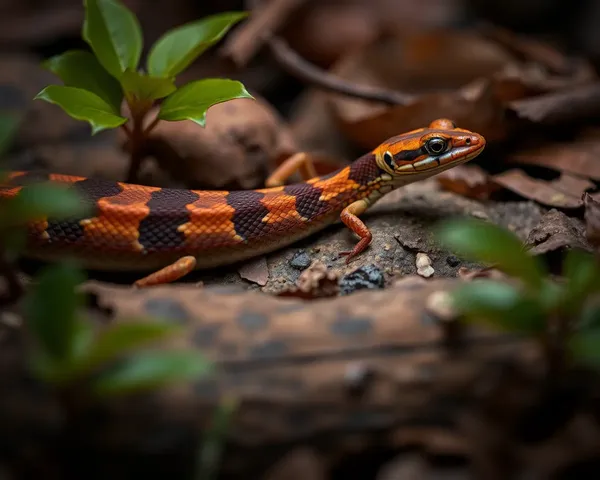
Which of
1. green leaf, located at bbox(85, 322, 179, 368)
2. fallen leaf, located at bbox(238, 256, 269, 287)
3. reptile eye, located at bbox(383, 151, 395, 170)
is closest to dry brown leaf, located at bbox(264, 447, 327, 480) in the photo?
green leaf, located at bbox(85, 322, 179, 368)

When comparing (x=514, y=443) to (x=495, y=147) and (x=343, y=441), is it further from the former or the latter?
(x=495, y=147)

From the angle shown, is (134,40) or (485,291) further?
(134,40)

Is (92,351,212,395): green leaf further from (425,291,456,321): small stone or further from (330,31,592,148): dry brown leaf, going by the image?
(330,31,592,148): dry brown leaf

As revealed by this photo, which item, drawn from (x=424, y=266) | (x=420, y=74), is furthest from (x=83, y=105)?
(x=420, y=74)

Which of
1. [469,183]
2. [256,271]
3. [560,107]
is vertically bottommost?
[256,271]

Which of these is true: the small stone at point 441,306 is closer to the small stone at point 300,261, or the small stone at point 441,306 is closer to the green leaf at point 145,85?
the small stone at point 300,261

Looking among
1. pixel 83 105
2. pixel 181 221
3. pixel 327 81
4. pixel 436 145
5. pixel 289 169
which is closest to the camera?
pixel 83 105

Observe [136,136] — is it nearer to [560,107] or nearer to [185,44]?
[185,44]

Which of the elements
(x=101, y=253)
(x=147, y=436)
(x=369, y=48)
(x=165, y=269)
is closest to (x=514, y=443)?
(x=147, y=436)
